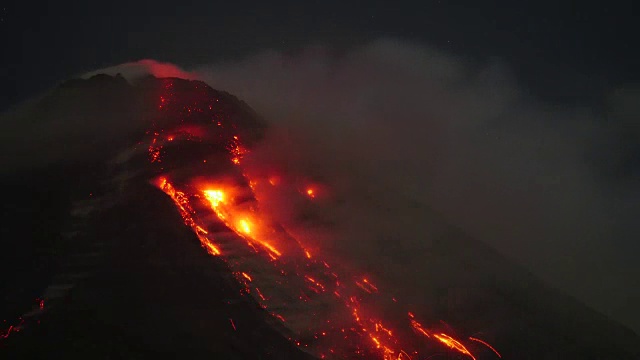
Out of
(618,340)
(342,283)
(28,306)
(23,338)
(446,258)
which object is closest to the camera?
(23,338)

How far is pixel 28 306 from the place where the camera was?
2538 centimetres

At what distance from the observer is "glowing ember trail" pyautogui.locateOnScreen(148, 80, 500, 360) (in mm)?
29109

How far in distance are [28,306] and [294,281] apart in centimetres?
1472

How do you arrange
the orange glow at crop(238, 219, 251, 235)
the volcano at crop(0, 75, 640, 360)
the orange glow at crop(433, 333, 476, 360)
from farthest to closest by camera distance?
the orange glow at crop(238, 219, 251, 235) < the orange glow at crop(433, 333, 476, 360) < the volcano at crop(0, 75, 640, 360)

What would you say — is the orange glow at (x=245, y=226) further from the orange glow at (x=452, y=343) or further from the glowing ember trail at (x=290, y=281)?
the orange glow at (x=452, y=343)

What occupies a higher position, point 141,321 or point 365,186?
point 141,321

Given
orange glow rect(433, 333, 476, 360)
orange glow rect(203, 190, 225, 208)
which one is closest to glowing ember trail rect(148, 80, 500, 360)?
orange glow rect(203, 190, 225, 208)

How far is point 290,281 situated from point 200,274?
582cm

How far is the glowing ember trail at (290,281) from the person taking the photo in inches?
1146

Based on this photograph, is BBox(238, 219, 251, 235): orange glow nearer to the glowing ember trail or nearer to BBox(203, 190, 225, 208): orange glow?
the glowing ember trail

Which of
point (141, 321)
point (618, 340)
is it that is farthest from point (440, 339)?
point (618, 340)

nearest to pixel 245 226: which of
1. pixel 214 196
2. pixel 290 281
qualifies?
pixel 214 196

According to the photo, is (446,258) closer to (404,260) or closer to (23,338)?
(404,260)

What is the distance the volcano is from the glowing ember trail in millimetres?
124
